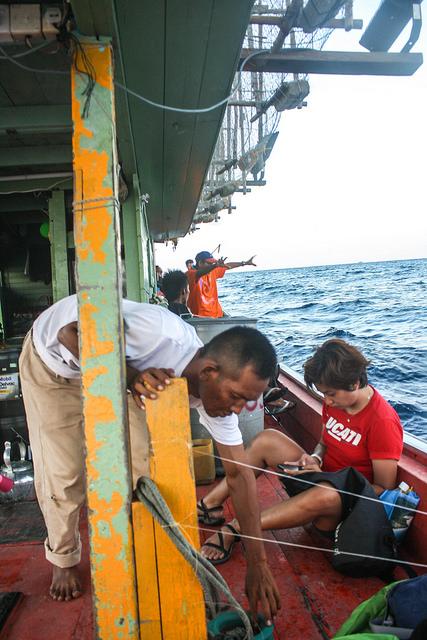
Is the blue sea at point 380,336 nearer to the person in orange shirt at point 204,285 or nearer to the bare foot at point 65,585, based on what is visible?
the person in orange shirt at point 204,285

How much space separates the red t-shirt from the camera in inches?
103

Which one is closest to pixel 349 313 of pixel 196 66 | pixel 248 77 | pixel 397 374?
pixel 397 374

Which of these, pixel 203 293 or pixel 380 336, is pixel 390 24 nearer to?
pixel 203 293

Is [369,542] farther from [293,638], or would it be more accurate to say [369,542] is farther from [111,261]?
[111,261]

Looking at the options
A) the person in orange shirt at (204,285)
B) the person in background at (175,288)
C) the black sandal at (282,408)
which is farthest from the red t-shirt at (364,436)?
the person in orange shirt at (204,285)

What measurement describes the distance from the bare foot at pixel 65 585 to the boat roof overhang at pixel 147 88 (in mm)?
2464

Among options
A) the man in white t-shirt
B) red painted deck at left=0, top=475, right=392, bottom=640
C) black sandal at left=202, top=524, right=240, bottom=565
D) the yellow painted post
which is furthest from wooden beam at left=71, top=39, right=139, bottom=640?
black sandal at left=202, top=524, right=240, bottom=565

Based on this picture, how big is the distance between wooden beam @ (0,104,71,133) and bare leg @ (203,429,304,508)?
9.13 ft

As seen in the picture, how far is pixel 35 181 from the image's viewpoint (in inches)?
194

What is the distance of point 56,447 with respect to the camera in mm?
2367

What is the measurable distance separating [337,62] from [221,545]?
3376 mm

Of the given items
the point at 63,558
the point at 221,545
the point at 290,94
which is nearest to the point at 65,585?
the point at 63,558

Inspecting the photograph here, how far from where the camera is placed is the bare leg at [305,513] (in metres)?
2.49

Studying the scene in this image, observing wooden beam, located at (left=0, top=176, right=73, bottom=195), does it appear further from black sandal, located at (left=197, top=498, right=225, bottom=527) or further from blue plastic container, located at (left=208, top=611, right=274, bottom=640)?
blue plastic container, located at (left=208, top=611, right=274, bottom=640)
